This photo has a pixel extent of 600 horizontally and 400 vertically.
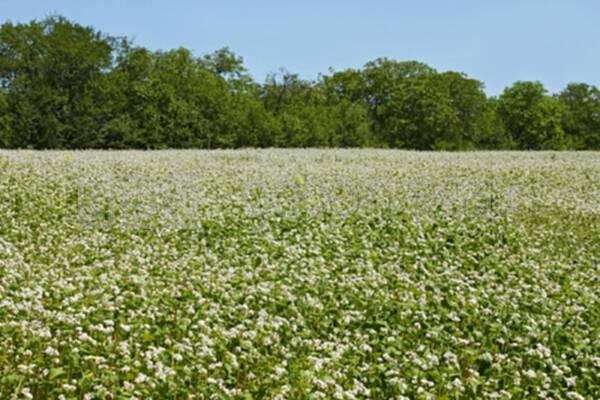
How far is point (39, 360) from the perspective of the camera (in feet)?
21.2

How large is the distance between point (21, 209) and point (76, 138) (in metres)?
29.8

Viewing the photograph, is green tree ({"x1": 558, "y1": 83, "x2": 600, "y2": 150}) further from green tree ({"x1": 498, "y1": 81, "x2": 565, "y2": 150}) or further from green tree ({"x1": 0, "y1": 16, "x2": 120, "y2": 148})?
green tree ({"x1": 0, "y1": 16, "x2": 120, "y2": 148})

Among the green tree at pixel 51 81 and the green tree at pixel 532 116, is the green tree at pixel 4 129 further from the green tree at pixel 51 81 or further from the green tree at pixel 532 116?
the green tree at pixel 532 116

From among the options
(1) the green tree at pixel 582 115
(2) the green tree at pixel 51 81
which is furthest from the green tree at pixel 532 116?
(2) the green tree at pixel 51 81

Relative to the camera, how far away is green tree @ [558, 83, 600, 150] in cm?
9069

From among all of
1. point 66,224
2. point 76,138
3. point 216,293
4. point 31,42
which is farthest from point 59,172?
point 31,42

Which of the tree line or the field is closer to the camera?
the field

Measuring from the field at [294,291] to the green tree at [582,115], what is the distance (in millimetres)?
79463

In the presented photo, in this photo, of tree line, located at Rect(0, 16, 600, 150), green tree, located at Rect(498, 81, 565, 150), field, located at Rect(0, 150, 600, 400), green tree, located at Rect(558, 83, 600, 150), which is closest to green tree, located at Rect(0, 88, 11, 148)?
tree line, located at Rect(0, 16, 600, 150)

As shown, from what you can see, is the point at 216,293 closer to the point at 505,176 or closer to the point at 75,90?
the point at 505,176

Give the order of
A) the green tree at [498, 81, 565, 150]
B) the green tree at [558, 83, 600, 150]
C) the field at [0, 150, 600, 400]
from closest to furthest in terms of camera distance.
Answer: the field at [0, 150, 600, 400]
the green tree at [498, 81, 565, 150]
the green tree at [558, 83, 600, 150]

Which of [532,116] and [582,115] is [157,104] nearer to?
[532,116]

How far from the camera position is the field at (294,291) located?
6.37m

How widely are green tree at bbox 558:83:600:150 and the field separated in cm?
7946
